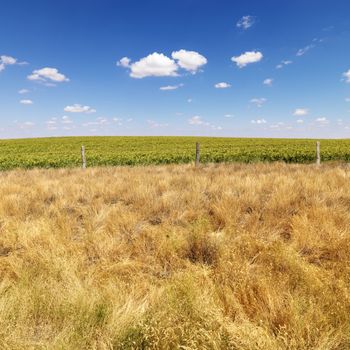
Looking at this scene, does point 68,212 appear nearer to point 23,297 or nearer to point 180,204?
point 180,204

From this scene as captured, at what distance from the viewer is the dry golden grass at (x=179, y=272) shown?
2684 mm

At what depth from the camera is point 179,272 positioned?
12.8ft

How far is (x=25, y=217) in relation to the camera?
6.62 m

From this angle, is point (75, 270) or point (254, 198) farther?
point (254, 198)

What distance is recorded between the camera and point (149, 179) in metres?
10.4

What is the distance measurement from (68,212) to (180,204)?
2627mm

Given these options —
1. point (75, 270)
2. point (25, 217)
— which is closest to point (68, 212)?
point (25, 217)

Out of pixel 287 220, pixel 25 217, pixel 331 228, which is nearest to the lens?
pixel 331 228

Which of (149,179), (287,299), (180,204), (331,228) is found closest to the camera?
(287,299)

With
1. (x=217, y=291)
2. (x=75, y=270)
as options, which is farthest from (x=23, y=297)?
(x=217, y=291)

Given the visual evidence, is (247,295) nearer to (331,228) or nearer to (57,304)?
(57,304)

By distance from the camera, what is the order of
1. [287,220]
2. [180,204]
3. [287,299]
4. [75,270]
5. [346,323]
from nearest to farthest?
1. [346,323]
2. [287,299]
3. [75,270]
4. [287,220]
5. [180,204]

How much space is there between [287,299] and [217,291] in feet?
2.41

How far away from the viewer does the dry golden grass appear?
2.68 m
